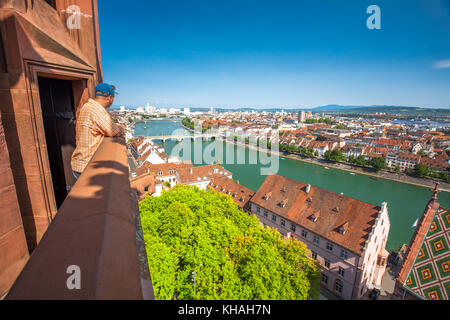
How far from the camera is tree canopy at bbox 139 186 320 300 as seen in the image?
8953 mm

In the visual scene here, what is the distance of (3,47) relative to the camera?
7.00 ft

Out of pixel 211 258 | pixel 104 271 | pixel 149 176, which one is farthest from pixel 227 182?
pixel 104 271

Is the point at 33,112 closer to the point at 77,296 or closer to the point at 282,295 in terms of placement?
the point at 77,296

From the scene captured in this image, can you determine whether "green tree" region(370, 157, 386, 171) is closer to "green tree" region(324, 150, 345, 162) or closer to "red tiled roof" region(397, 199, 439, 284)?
"green tree" region(324, 150, 345, 162)

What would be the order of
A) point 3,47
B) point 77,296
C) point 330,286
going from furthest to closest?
point 330,286 → point 3,47 → point 77,296

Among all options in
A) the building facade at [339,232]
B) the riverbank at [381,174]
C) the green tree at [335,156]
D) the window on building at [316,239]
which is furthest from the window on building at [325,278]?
the green tree at [335,156]

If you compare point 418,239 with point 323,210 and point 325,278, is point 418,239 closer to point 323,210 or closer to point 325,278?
point 323,210

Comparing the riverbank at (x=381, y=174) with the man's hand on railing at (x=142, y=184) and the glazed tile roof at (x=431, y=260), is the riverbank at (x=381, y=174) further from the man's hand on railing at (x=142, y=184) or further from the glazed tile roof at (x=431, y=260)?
the man's hand on railing at (x=142, y=184)

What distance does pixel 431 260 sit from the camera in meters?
9.90

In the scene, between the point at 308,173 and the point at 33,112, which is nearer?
the point at 33,112

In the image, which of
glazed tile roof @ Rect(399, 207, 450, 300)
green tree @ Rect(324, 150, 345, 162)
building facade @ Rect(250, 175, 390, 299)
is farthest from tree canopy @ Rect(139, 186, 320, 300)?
green tree @ Rect(324, 150, 345, 162)

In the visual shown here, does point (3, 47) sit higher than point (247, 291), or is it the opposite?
point (3, 47)

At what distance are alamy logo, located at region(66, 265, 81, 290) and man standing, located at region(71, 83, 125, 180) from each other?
207 centimetres

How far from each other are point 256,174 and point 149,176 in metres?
41.0
